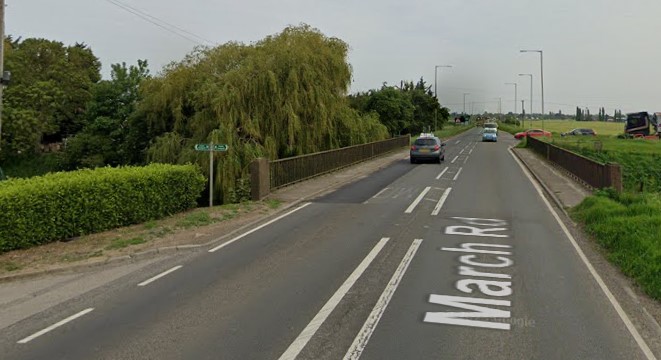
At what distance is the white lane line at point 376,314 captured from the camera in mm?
4957

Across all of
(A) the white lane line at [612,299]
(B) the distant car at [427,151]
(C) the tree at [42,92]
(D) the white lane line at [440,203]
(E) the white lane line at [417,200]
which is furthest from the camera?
(C) the tree at [42,92]

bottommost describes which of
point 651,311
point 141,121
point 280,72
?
point 651,311

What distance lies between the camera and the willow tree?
2023 centimetres

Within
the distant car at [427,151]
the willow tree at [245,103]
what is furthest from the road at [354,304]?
the distant car at [427,151]

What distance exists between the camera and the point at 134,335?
5.39 metres

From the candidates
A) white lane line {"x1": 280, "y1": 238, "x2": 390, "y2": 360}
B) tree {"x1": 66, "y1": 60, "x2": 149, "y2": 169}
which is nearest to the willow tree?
tree {"x1": 66, "y1": 60, "x2": 149, "y2": 169}

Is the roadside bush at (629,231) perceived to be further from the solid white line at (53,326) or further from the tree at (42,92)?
the tree at (42,92)

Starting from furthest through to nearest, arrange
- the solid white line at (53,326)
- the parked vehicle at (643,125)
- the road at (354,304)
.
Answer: the parked vehicle at (643,125) → the solid white line at (53,326) → the road at (354,304)

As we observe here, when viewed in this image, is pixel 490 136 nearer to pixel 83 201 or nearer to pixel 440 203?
pixel 440 203

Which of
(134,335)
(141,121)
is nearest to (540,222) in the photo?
(134,335)

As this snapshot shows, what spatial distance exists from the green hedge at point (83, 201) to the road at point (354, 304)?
9.47ft

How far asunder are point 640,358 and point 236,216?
9870 mm

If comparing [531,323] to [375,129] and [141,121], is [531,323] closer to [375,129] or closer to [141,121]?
[141,121]

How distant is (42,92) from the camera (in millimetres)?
37281
